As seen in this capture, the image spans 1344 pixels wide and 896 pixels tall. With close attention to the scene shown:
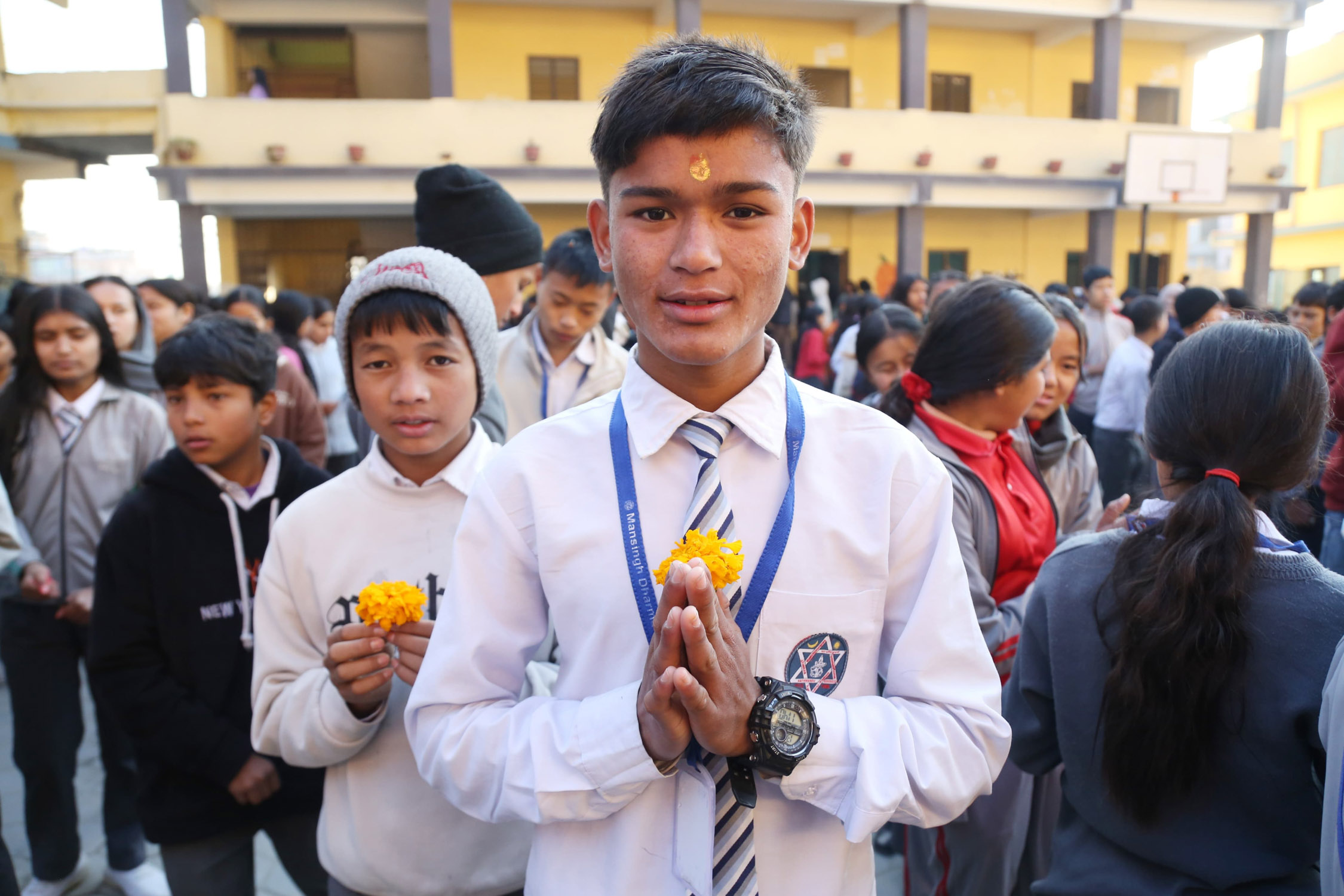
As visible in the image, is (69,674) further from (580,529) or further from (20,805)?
(580,529)

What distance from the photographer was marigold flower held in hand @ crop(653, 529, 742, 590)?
40.6 inches

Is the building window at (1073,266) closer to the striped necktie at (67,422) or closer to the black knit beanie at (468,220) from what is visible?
the black knit beanie at (468,220)

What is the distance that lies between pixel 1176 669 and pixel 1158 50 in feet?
68.1

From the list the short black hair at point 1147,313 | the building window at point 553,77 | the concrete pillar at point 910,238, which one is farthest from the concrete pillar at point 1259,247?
the short black hair at point 1147,313

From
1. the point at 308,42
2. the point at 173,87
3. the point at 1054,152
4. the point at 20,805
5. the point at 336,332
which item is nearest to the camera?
the point at 336,332

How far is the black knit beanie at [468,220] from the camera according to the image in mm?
2918

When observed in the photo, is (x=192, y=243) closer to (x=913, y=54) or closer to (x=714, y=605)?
(x=913, y=54)

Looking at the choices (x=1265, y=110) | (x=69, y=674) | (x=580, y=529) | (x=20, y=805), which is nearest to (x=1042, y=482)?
(x=580, y=529)

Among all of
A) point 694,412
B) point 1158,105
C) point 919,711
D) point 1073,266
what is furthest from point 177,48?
point 1158,105

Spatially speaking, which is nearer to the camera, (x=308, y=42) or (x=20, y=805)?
(x=20, y=805)

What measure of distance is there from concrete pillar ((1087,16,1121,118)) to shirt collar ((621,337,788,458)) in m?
17.9

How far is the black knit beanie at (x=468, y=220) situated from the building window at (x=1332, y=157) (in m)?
26.9

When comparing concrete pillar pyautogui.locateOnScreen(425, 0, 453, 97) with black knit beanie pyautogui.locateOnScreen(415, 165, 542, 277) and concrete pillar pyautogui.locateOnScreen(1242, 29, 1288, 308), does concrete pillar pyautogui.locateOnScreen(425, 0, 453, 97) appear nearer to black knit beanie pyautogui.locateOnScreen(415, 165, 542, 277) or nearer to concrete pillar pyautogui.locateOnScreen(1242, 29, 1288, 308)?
black knit beanie pyautogui.locateOnScreen(415, 165, 542, 277)

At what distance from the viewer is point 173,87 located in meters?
13.1
